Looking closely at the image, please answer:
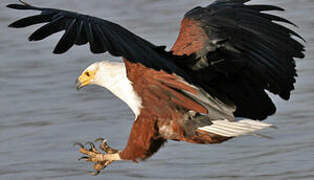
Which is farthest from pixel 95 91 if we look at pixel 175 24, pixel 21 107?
pixel 175 24

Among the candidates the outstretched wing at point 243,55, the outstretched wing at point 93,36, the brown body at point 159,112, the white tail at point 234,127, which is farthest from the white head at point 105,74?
the outstretched wing at point 93,36

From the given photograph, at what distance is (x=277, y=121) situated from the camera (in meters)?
8.08

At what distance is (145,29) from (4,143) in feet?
9.76

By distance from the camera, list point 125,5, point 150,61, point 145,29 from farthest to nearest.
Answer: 1. point 125,5
2. point 145,29
3. point 150,61

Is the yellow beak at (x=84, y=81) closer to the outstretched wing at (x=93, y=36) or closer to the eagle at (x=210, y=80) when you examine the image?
the eagle at (x=210, y=80)

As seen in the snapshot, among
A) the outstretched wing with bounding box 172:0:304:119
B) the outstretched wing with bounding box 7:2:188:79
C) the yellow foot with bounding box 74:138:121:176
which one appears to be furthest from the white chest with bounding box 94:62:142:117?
the outstretched wing with bounding box 7:2:188:79

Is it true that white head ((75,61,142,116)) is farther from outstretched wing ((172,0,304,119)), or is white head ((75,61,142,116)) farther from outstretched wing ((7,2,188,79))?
outstretched wing ((7,2,188,79))

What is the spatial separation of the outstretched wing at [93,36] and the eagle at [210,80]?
299 millimetres

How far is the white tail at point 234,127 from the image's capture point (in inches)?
239

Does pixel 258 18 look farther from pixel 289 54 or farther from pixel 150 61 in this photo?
pixel 150 61

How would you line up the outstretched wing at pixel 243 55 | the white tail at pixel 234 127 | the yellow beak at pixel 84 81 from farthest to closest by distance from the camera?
the yellow beak at pixel 84 81
the outstretched wing at pixel 243 55
the white tail at pixel 234 127

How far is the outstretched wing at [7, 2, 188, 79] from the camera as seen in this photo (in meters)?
5.29

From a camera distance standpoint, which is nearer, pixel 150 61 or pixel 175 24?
pixel 150 61

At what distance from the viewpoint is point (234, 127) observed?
6105 mm
